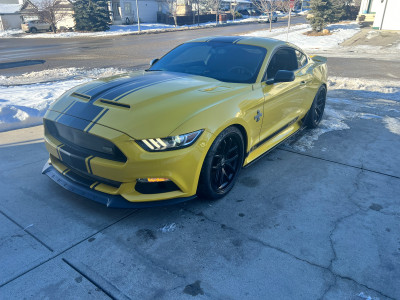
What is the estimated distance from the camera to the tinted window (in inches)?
159

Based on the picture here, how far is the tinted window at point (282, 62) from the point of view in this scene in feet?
13.3

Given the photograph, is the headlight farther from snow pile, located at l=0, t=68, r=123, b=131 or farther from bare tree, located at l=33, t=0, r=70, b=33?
bare tree, located at l=33, t=0, r=70, b=33

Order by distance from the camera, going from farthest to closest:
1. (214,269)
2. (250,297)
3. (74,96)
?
(74,96) < (214,269) < (250,297)

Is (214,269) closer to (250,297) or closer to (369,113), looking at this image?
(250,297)

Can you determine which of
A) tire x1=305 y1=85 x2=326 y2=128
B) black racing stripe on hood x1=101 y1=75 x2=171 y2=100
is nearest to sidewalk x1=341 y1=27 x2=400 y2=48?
tire x1=305 y1=85 x2=326 y2=128

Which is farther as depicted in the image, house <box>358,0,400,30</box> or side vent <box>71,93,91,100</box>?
house <box>358,0,400,30</box>

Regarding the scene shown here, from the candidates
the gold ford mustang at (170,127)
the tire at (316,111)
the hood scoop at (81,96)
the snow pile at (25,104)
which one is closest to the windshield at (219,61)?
the gold ford mustang at (170,127)

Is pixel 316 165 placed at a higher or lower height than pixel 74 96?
lower

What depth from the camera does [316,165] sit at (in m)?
4.27

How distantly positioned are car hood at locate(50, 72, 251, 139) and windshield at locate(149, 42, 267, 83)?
28 cm

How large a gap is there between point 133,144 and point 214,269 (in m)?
1.19

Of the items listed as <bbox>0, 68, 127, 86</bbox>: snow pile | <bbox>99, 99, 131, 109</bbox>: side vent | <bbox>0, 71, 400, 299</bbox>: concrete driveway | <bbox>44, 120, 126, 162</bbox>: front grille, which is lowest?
<bbox>0, 68, 127, 86</bbox>: snow pile

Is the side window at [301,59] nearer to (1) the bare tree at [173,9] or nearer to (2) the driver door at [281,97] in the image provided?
(2) the driver door at [281,97]

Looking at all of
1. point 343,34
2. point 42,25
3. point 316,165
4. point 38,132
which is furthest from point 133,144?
point 42,25
